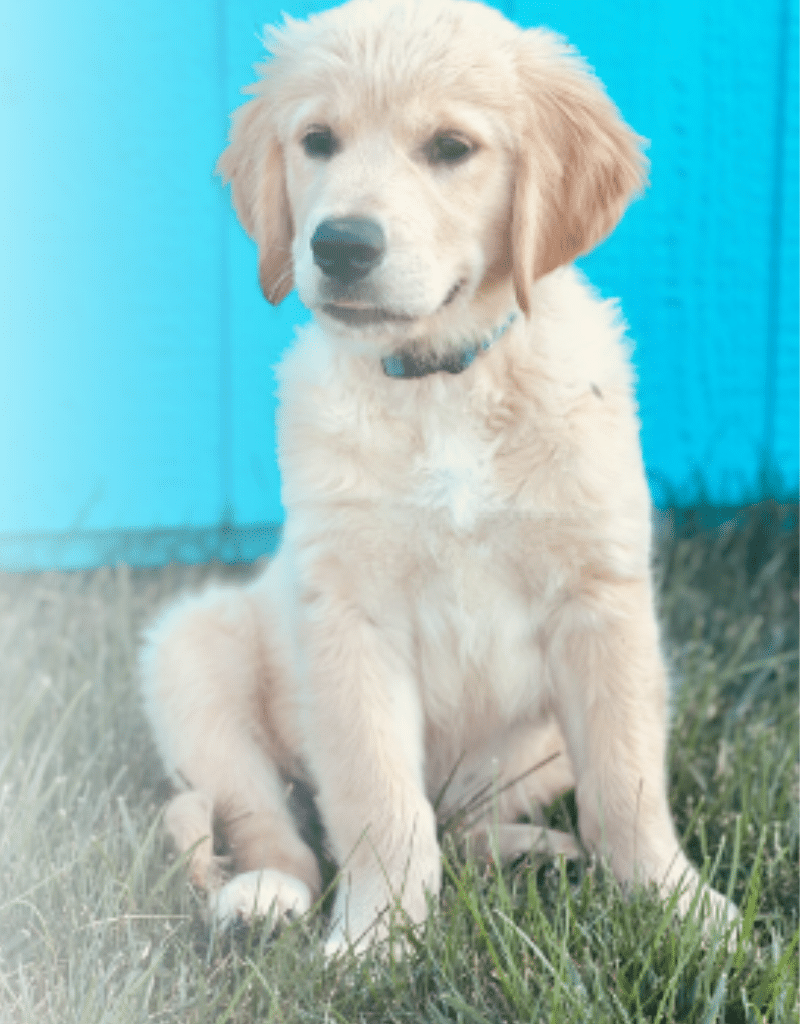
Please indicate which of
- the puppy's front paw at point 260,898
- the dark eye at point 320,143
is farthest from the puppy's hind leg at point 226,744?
the dark eye at point 320,143

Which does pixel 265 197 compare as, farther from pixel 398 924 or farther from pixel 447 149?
pixel 398 924

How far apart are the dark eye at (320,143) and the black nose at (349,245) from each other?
0.83 feet

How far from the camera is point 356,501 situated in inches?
83.2

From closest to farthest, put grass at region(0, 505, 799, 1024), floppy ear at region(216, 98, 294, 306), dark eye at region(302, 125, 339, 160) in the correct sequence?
grass at region(0, 505, 799, 1024), dark eye at region(302, 125, 339, 160), floppy ear at region(216, 98, 294, 306)

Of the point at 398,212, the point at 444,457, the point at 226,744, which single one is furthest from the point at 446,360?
the point at 226,744

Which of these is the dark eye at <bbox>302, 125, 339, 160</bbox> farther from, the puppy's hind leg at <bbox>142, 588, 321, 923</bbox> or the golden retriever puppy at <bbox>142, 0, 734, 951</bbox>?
the puppy's hind leg at <bbox>142, 588, 321, 923</bbox>

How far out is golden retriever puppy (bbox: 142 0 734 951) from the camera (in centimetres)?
203

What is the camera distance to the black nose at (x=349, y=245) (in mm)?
1885

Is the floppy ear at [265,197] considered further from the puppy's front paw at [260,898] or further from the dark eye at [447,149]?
the puppy's front paw at [260,898]

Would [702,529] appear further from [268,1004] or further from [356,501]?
[268,1004]

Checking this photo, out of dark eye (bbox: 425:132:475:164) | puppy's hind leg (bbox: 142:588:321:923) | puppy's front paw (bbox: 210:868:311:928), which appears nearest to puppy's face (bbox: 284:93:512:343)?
dark eye (bbox: 425:132:475:164)

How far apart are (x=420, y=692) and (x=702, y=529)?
171 cm

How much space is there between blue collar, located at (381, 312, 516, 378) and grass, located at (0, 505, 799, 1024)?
0.76m

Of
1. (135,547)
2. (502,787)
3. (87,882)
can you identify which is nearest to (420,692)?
(502,787)
